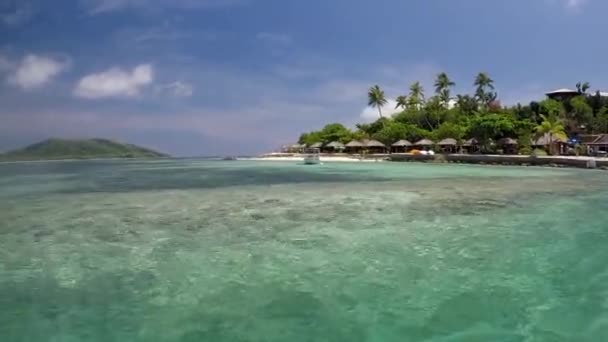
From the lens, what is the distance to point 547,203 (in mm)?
14297

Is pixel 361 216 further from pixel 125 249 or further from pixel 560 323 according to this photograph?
pixel 560 323

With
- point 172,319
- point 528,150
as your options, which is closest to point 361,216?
A: point 172,319

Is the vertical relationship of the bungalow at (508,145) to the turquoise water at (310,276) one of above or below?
above

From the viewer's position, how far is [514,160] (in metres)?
41.2

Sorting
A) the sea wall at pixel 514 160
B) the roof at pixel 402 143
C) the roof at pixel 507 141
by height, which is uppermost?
the roof at pixel 402 143

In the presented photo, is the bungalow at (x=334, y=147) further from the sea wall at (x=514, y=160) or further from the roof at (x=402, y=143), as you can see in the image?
the sea wall at (x=514, y=160)

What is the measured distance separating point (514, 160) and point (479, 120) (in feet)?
23.9

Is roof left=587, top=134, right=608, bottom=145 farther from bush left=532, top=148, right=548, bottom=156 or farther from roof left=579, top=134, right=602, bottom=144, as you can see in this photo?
bush left=532, top=148, right=548, bottom=156

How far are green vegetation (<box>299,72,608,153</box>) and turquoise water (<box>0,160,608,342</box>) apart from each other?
35.7 m

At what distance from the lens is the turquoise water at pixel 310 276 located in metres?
4.54

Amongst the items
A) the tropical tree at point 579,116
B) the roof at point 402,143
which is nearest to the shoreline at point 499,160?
the roof at point 402,143

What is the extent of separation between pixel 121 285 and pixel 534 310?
478cm

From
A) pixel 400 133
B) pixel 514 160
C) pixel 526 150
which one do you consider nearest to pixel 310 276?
pixel 514 160

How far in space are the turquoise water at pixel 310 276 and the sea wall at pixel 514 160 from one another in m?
23.7
